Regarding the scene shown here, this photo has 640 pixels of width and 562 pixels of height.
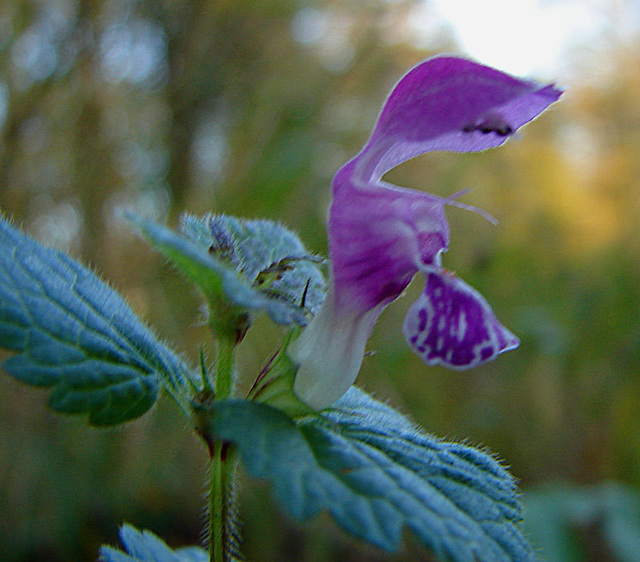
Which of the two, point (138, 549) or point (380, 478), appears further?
point (138, 549)

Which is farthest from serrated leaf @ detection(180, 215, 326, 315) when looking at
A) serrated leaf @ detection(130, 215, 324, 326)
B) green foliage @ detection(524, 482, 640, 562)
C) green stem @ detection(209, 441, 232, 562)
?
green foliage @ detection(524, 482, 640, 562)

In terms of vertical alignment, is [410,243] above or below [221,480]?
above

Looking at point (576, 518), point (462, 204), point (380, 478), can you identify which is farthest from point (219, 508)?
point (576, 518)

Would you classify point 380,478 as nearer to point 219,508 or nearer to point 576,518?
point 219,508

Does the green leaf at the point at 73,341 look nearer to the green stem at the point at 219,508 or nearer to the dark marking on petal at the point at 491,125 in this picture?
the green stem at the point at 219,508

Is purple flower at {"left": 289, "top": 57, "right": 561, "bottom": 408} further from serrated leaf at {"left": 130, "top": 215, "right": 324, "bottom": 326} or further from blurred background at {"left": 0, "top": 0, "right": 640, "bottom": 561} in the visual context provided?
blurred background at {"left": 0, "top": 0, "right": 640, "bottom": 561}

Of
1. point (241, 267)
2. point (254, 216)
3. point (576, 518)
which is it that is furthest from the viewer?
point (254, 216)

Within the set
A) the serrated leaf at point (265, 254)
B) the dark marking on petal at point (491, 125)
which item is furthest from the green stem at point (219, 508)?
the dark marking on petal at point (491, 125)
